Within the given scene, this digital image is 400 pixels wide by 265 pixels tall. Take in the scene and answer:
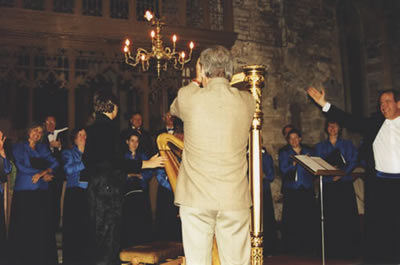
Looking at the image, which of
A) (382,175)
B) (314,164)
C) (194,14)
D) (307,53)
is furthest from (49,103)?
(382,175)

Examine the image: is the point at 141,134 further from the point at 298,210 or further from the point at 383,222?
the point at 383,222

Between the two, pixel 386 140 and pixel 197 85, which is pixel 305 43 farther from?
pixel 197 85

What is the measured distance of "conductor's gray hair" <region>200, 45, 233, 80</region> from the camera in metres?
2.32

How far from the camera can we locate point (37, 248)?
5.09m

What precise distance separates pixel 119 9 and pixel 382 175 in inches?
232

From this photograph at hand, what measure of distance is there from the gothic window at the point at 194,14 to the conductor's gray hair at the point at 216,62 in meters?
6.74

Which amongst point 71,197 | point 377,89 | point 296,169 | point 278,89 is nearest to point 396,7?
point 377,89

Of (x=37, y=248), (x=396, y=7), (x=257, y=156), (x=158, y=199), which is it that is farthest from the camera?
(x=396, y=7)

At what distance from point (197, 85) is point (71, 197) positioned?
3.59 meters

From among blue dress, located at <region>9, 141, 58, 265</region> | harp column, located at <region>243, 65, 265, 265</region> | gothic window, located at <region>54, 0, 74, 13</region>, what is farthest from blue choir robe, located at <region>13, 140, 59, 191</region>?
harp column, located at <region>243, 65, 265, 265</region>

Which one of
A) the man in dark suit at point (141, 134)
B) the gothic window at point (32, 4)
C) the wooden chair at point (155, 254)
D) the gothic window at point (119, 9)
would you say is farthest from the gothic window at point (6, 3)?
the wooden chair at point (155, 254)

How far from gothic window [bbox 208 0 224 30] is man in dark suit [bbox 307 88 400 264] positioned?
17.3 ft

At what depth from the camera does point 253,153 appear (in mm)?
2525

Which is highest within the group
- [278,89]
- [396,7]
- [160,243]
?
[396,7]
